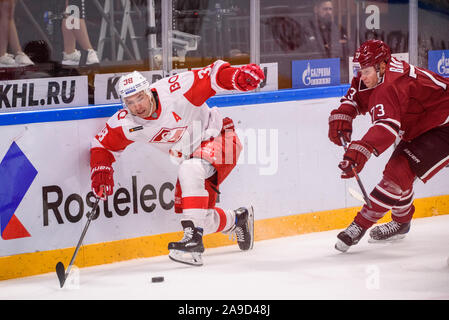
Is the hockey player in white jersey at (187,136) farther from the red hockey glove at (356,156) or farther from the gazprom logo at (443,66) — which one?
the gazprom logo at (443,66)

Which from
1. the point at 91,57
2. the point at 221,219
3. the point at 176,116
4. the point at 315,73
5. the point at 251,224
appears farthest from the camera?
the point at 315,73

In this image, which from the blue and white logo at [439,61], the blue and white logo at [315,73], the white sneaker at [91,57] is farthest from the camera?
the blue and white logo at [439,61]

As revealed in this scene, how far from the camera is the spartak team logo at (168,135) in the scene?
4.75m

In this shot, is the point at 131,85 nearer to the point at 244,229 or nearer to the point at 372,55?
the point at 244,229

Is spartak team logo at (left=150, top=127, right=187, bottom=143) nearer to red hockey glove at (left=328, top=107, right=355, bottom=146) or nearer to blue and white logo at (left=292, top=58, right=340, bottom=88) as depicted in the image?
red hockey glove at (left=328, top=107, right=355, bottom=146)

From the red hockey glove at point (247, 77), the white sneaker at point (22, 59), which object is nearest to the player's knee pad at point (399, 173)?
the red hockey glove at point (247, 77)

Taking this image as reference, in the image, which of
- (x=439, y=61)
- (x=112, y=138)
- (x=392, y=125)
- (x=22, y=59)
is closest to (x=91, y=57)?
(x=22, y=59)

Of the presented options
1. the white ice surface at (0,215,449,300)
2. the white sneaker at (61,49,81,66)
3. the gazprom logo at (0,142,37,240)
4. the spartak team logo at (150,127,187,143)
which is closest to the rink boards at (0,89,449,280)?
the gazprom logo at (0,142,37,240)

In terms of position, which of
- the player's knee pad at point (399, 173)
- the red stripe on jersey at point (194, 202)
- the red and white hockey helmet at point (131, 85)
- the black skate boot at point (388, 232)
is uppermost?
the red and white hockey helmet at point (131, 85)

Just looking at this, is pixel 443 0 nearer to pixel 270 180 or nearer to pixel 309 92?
pixel 309 92

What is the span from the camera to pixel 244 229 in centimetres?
514

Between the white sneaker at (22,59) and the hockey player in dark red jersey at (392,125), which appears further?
the white sneaker at (22,59)

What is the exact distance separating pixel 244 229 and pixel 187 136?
69 centimetres

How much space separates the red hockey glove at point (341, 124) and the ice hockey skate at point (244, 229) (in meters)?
0.66
